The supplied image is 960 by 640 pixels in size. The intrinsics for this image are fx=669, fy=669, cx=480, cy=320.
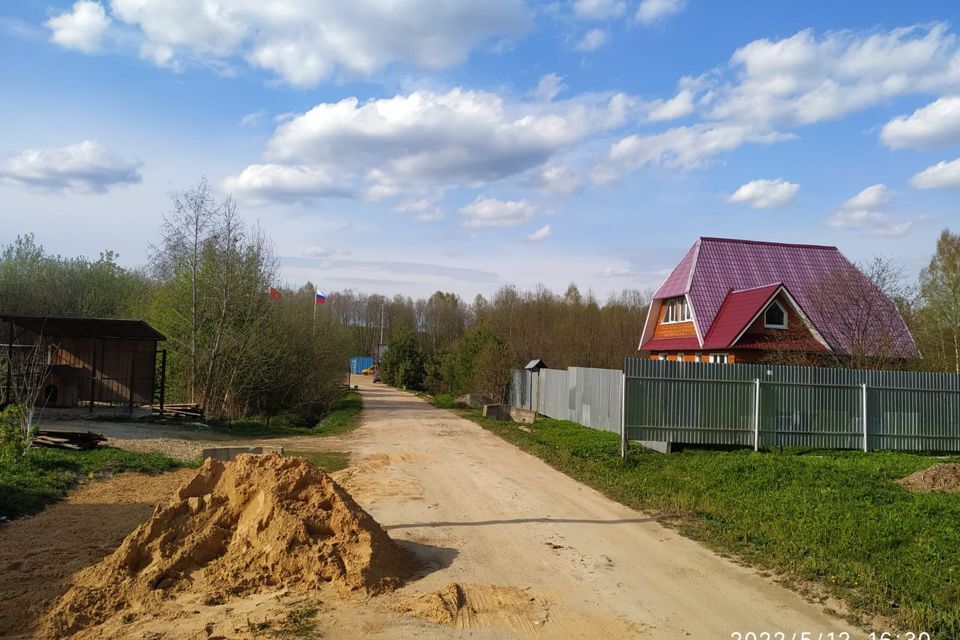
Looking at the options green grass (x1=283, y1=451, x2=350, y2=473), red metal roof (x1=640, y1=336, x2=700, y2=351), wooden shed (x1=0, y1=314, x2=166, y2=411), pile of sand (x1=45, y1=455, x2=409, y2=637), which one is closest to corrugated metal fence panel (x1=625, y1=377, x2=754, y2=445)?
green grass (x1=283, y1=451, x2=350, y2=473)

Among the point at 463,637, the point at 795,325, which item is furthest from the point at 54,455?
the point at 795,325

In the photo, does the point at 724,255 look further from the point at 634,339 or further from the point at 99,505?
the point at 99,505

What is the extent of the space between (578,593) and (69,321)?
1837 centimetres

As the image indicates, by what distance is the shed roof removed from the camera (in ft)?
62.6

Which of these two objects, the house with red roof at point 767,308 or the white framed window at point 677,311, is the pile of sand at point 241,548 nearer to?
the house with red roof at point 767,308

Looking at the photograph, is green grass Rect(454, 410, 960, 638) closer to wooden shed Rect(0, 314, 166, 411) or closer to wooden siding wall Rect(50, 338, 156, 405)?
wooden shed Rect(0, 314, 166, 411)

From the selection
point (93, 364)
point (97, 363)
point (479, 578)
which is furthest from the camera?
point (97, 363)

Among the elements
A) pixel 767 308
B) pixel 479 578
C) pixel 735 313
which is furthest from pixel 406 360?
pixel 479 578

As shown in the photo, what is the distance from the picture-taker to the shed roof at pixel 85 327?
1909 centimetres

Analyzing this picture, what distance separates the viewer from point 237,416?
26.5 meters

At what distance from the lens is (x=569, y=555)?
778 centimetres

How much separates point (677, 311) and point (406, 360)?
28.7 meters

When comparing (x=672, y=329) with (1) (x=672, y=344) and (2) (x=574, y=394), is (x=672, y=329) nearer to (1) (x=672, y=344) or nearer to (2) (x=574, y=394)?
(1) (x=672, y=344)

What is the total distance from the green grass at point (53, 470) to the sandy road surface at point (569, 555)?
13.8 ft
